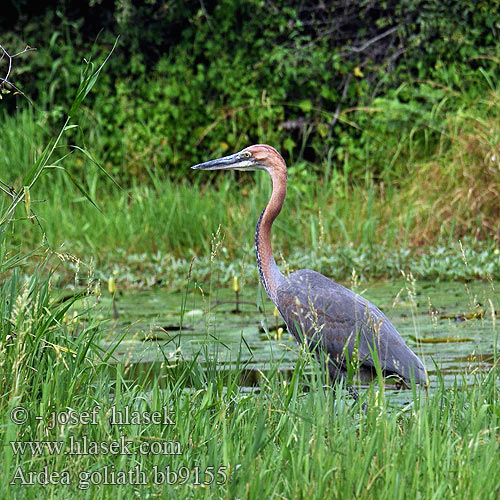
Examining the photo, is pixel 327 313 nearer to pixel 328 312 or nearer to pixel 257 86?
pixel 328 312

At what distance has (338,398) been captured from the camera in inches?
129

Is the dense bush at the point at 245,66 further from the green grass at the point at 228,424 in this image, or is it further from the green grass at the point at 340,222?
the green grass at the point at 228,424

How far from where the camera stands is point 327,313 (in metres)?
4.84

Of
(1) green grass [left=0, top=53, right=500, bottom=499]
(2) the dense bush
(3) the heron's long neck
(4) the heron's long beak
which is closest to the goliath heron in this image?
(3) the heron's long neck

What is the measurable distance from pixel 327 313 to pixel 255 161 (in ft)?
3.52

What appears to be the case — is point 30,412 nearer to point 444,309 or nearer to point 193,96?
point 444,309

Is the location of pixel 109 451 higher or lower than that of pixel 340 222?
higher

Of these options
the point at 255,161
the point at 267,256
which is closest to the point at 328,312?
the point at 267,256

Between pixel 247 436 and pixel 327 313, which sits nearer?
pixel 247 436

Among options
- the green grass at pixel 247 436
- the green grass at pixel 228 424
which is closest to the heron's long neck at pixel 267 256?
the green grass at pixel 228 424

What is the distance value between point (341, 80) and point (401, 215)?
13.3ft

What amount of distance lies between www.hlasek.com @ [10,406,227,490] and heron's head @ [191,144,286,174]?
232 cm

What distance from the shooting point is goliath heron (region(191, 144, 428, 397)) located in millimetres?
4527

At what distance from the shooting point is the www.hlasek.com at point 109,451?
9.28 ft
